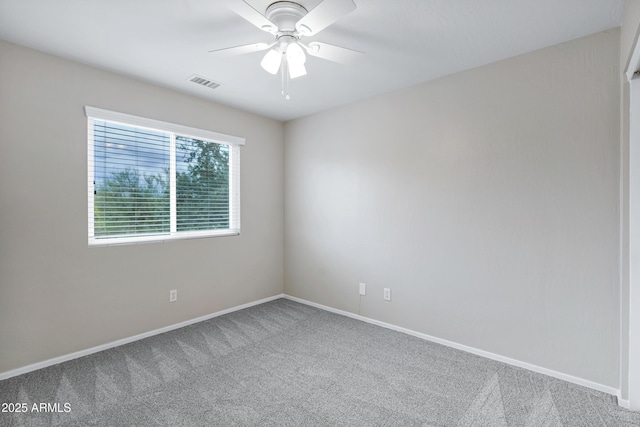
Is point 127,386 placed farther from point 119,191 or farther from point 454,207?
point 454,207

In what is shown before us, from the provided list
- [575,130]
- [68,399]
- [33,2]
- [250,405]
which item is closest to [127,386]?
[68,399]

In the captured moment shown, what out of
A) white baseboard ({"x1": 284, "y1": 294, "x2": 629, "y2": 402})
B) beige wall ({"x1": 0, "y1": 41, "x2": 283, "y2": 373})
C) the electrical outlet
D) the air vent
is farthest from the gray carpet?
the air vent

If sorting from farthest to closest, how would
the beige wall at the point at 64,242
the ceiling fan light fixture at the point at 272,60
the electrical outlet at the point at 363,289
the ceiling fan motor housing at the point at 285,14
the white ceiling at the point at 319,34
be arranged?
the electrical outlet at the point at 363,289
the beige wall at the point at 64,242
the ceiling fan light fixture at the point at 272,60
the white ceiling at the point at 319,34
the ceiling fan motor housing at the point at 285,14

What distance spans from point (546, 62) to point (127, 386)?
383 cm

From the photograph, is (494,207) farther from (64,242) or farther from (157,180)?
(64,242)

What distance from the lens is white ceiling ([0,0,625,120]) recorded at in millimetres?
1881

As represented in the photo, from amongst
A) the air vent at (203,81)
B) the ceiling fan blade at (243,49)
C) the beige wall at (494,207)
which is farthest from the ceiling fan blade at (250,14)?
the beige wall at (494,207)

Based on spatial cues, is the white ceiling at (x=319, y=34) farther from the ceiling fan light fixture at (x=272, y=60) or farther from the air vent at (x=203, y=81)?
the ceiling fan light fixture at (x=272, y=60)

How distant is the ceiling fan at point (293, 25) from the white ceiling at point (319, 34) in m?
0.09

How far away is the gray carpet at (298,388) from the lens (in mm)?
1892

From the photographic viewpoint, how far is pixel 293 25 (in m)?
1.87

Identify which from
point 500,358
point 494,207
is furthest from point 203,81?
point 500,358

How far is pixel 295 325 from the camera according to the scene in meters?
3.34

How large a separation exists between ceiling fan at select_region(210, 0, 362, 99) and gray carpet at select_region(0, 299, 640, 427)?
7.11ft
